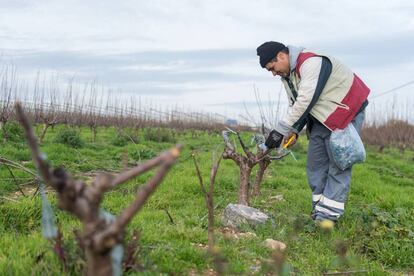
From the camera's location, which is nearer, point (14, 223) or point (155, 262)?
point (155, 262)

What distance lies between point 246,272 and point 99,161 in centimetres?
649

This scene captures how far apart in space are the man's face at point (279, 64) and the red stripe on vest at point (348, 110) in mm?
682

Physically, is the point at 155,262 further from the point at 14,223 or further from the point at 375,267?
the point at 375,267

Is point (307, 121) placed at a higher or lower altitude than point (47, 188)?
higher

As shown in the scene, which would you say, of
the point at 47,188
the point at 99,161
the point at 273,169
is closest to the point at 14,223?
the point at 47,188

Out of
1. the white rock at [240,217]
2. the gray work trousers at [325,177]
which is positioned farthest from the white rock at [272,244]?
the gray work trousers at [325,177]

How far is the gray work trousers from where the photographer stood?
16.5ft

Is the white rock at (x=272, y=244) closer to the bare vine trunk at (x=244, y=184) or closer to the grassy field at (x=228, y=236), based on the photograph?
the grassy field at (x=228, y=236)

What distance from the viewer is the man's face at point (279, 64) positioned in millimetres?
4977

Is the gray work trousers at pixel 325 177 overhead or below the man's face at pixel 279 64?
below

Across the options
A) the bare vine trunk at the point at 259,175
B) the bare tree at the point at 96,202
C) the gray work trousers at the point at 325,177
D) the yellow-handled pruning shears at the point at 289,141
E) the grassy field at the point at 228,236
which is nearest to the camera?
the bare tree at the point at 96,202

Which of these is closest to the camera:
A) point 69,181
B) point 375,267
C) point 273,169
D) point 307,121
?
point 69,181

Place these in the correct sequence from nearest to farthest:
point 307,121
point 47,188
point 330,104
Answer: point 330,104
point 307,121
point 47,188

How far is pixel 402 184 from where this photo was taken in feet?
30.6
